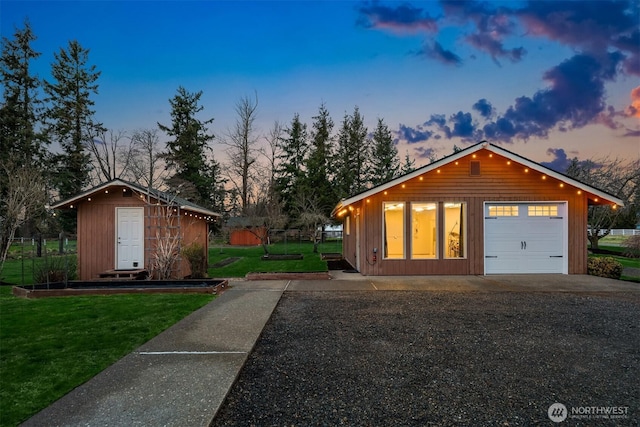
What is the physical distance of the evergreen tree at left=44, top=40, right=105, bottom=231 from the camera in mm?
25422

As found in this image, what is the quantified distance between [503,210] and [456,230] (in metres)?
1.63

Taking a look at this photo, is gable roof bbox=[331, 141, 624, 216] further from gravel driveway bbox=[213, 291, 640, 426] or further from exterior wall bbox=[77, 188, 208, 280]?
exterior wall bbox=[77, 188, 208, 280]

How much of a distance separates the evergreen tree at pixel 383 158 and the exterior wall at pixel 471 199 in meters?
26.1

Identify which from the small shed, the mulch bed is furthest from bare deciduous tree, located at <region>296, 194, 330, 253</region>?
the small shed

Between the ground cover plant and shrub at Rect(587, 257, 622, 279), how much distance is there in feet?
37.5

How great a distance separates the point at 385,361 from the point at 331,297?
11.8 ft

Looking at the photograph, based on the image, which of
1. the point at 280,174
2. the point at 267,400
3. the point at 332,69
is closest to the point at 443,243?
the point at 267,400

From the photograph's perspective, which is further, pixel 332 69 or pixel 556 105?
pixel 556 105

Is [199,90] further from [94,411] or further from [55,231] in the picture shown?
[94,411]

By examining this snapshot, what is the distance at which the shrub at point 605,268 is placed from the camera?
9.87 metres

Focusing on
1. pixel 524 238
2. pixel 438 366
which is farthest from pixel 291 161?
pixel 438 366

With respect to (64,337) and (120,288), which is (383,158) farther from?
(64,337)

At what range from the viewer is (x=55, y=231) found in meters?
27.7

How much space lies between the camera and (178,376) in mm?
3229
